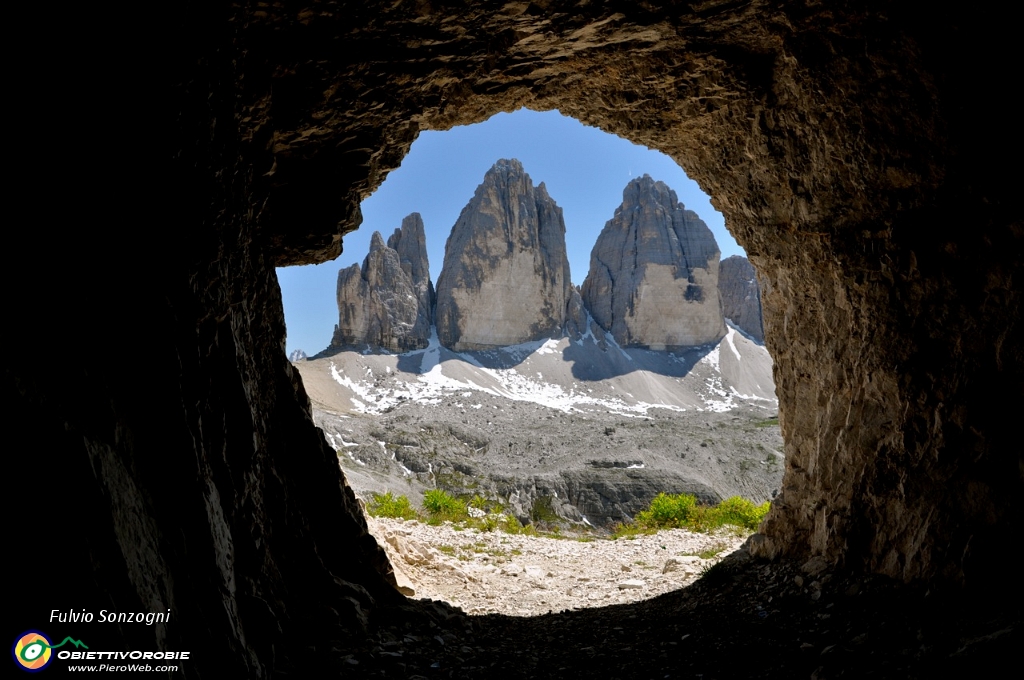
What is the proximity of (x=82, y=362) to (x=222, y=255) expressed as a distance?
1.88 metres

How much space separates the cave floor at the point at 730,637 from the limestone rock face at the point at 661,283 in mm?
112922

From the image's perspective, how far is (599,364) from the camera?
108 meters

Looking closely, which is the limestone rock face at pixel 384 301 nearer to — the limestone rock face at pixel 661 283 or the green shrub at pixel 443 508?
the limestone rock face at pixel 661 283

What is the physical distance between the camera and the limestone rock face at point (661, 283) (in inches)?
4633

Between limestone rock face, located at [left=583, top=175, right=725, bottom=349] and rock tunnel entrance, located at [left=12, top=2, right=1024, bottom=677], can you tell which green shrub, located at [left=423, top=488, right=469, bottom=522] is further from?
limestone rock face, located at [left=583, top=175, right=725, bottom=349]

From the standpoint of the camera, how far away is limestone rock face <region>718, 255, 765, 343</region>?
424ft

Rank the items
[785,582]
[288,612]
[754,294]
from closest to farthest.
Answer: [288,612] → [785,582] → [754,294]

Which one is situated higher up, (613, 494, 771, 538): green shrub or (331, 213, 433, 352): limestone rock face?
(331, 213, 433, 352): limestone rock face

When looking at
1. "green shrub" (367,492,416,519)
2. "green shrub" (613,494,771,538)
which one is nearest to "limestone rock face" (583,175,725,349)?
"green shrub" (613,494,771,538)

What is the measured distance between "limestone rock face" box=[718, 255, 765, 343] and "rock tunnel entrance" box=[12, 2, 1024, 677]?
12970 centimetres

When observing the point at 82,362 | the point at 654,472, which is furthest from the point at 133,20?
the point at 654,472

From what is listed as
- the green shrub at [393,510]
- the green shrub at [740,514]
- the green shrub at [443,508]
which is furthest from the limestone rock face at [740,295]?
the green shrub at [393,510]

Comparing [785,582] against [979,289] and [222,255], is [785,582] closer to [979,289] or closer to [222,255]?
[979,289]

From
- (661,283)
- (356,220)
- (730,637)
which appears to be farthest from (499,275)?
(730,637)
